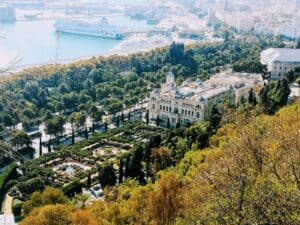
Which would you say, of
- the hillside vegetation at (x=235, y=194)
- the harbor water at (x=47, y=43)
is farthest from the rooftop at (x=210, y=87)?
the hillside vegetation at (x=235, y=194)

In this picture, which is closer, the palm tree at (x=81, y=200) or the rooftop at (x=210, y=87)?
the palm tree at (x=81, y=200)

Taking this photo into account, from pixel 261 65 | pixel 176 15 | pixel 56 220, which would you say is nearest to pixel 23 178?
pixel 56 220

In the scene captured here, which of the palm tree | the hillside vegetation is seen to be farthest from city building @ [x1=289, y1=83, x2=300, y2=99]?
the hillside vegetation

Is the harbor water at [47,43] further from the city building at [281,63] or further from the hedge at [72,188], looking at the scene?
the hedge at [72,188]

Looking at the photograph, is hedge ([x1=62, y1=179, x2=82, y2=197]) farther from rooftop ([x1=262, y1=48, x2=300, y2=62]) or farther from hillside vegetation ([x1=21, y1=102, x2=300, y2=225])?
rooftop ([x1=262, y1=48, x2=300, y2=62])

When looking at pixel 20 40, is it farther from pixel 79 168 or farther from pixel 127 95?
pixel 79 168

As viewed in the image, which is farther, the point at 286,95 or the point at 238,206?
the point at 286,95

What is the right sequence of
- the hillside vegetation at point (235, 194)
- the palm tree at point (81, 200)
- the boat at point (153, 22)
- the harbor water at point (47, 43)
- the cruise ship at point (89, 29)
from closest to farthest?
the hillside vegetation at point (235, 194), the palm tree at point (81, 200), the harbor water at point (47, 43), the cruise ship at point (89, 29), the boat at point (153, 22)
